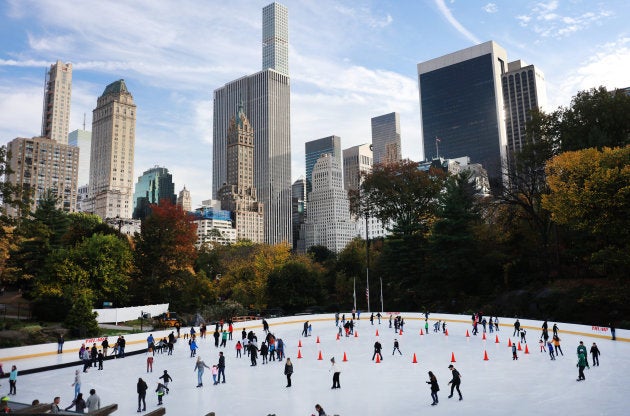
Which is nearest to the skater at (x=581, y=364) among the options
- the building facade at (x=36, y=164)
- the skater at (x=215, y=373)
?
the skater at (x=215, y=373)

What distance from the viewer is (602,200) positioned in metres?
35.3

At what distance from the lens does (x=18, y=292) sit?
6384cm

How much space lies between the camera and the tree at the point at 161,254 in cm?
5444

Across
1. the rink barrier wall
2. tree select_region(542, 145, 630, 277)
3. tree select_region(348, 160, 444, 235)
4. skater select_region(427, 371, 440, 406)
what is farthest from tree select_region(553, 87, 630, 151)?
skater select_region(427, 371, 440, 406)

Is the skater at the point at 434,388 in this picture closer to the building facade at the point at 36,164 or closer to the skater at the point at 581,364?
the skater at the point at 581,364

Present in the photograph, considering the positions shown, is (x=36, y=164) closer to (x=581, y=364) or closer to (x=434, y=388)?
(x=434, y=388)

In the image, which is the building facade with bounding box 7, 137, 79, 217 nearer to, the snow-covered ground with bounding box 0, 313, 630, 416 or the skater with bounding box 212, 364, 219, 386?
the snow-covered ground with bounding box 0, 313, 630, 416

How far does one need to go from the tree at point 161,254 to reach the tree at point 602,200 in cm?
4027

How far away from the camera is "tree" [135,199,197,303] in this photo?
179 ft

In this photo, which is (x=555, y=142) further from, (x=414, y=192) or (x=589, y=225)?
(x=589, y=225)

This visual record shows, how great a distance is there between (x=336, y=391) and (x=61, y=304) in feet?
108

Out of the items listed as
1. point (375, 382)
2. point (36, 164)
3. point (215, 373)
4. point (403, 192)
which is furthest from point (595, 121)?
point (36, 164)

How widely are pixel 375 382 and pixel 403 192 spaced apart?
148ft

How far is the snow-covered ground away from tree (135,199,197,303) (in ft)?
80.2
